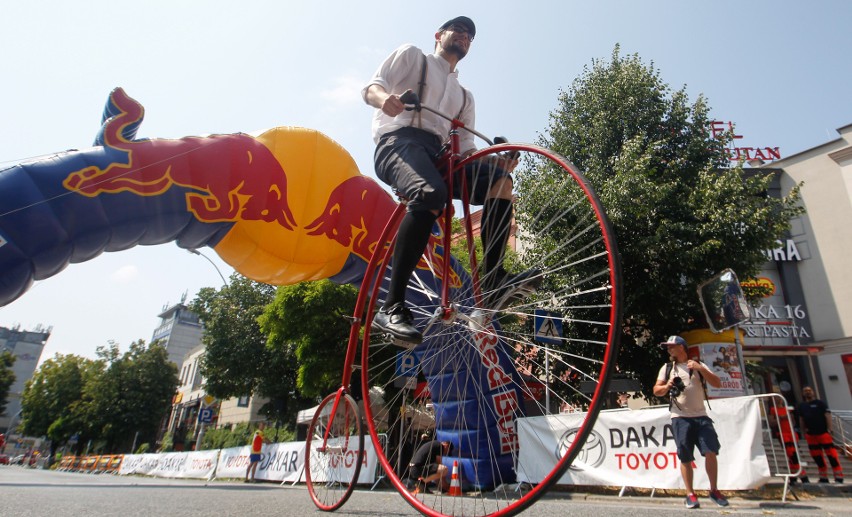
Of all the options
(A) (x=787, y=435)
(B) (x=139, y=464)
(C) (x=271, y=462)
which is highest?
(A) (x=787, y=435)

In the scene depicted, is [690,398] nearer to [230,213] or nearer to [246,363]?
[230,213]

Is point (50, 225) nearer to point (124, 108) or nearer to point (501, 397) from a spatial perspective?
point (124, 108)

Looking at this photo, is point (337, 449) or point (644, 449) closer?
point (337, 449)

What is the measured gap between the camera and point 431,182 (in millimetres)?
2672

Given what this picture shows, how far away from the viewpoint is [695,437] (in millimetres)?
4766

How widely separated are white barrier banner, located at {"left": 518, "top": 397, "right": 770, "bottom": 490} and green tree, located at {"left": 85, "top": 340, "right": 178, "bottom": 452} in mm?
41505

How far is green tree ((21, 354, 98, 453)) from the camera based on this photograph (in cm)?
4203

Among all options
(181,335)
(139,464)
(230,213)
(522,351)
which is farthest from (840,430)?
(181,335)

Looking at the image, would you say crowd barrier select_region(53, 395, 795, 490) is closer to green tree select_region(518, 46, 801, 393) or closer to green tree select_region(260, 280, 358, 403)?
green tree select_region(518, 46, 801, 393)

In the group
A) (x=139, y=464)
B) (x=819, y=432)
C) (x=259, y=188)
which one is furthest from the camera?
(x=139, y=464)

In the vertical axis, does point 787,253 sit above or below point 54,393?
above

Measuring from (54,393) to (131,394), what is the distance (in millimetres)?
9910

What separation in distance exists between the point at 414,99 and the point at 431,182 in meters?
0.49

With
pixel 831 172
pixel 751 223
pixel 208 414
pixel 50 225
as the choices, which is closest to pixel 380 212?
pixel 50 225
